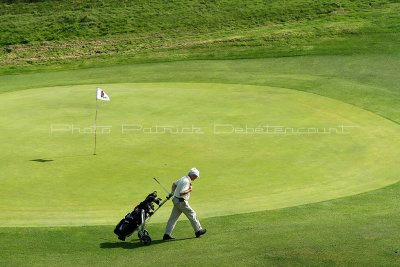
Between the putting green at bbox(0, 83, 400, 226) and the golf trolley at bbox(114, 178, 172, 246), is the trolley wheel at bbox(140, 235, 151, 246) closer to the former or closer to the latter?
the golf trolley at bbox(114, 178, 172, 246)

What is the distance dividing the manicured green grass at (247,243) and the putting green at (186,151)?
36.3 inches

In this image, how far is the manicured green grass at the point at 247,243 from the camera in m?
17.3

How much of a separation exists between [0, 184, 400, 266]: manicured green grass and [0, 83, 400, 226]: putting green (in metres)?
0.92

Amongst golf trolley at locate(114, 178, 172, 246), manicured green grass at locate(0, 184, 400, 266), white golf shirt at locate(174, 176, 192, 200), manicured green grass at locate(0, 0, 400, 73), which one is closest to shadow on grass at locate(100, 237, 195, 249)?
manicured green grass at locate(0, 184, 400, 266)

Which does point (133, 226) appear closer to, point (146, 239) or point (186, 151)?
point (146, 239)

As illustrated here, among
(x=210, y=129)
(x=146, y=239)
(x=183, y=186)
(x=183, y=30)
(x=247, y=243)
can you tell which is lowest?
(x=146, y=239)

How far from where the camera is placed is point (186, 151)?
2700 cm

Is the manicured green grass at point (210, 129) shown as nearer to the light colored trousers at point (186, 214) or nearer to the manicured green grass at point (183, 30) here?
the manicured green grass at point (183, 30)

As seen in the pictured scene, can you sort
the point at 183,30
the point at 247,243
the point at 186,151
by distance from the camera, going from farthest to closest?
1. the point at 183,30
2. the point at 186,151
3. the point at 247,243

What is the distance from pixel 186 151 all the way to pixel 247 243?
8.93 metres

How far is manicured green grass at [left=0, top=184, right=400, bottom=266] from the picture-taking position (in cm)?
1731

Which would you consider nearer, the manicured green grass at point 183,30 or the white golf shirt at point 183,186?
the white golf shirt at point 183,186

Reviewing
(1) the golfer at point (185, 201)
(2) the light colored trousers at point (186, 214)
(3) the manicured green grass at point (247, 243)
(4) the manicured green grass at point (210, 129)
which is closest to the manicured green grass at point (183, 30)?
(4) the manicured green grass at point (210, 129)

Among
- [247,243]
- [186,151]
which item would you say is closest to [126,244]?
[247,243]
